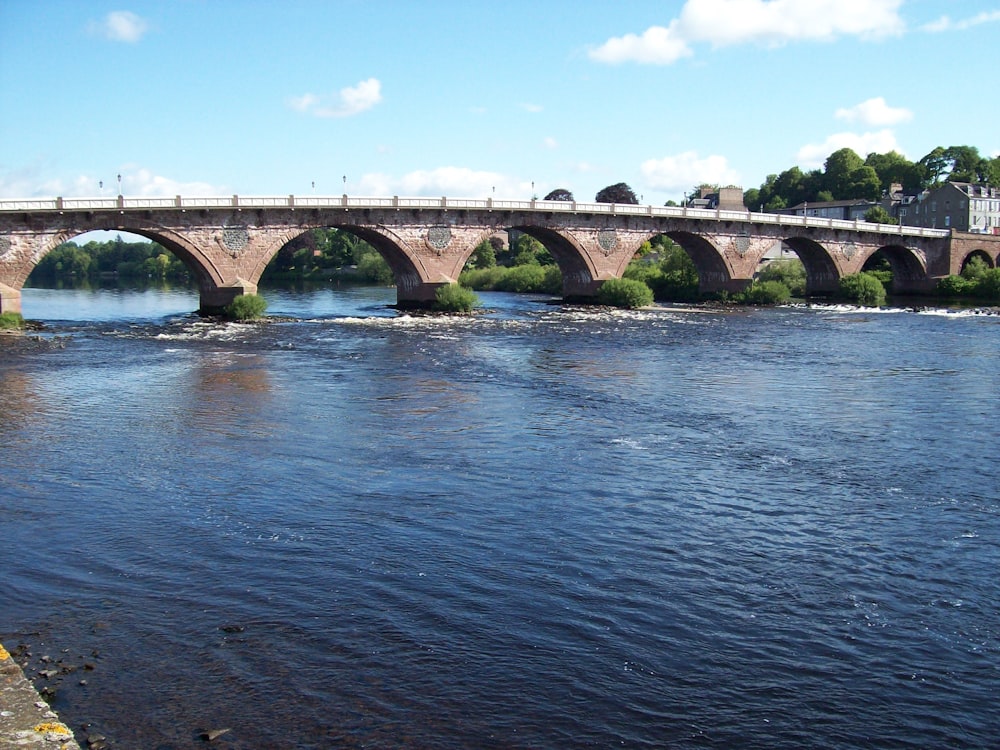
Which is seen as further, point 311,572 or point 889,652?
point 311,572

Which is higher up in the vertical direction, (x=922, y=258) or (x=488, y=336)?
(x=922, y=258)

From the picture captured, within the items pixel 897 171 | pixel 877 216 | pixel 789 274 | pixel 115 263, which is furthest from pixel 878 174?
pixel 115 263

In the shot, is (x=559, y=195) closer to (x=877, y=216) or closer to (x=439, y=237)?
(x=877, y=216)

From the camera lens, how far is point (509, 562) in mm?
15445

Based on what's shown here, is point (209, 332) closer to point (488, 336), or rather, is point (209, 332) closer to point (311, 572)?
point (488, 336)

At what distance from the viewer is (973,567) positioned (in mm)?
15188

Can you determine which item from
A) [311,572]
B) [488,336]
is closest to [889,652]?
[311,572]

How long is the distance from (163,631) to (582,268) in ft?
222

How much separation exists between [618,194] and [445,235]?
275 ft

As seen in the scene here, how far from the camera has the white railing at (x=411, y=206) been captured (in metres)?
54.4

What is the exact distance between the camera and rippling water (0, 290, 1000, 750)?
36.1ft

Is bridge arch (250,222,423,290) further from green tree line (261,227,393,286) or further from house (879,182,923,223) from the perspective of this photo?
house (879,182,923,223)

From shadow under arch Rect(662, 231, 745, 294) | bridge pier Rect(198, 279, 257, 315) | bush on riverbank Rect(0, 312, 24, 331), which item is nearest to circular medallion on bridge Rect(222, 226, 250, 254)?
bridge pier Rect(198, 279, 257, 315)

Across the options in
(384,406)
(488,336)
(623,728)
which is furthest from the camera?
(488,336)
